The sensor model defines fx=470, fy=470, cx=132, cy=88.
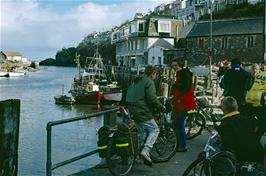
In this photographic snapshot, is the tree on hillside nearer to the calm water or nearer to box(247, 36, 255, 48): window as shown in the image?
box(247, 36, 255, 48): window

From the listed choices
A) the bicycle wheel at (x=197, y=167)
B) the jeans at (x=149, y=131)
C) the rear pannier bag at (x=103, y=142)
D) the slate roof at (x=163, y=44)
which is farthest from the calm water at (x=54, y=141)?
the slate roof at (x=163, y=44)

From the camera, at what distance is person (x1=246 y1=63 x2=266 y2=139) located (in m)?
9.09

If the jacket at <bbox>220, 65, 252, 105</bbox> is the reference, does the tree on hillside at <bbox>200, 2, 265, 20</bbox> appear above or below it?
above

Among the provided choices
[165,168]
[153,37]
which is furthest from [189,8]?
[165,168]

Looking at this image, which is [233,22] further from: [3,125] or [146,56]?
[3,125]

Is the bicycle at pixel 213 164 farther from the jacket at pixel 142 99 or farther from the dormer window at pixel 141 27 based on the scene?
the dormer window at pixel 141 27

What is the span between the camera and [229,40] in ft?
203

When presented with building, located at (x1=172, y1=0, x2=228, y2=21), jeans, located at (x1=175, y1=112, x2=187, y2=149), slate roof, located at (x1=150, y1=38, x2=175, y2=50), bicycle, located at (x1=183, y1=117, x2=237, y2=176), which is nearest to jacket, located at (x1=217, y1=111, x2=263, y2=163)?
bicycle, located at (x1=183, y1=117, x2=237, y2=176)

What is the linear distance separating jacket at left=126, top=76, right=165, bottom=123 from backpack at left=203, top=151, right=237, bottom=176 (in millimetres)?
2169

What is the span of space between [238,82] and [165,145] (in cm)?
193

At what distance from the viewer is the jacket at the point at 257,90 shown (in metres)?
9.24

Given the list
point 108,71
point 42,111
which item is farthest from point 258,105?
point 108,71

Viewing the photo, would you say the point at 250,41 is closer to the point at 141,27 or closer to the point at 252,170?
the point at 141,27

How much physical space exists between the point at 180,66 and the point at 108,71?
66753 mm
